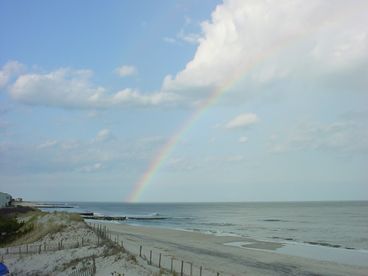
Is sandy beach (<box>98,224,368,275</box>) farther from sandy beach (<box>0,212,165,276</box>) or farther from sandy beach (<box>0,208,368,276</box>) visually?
sandy beach (<box>0,212,165,276</box>)

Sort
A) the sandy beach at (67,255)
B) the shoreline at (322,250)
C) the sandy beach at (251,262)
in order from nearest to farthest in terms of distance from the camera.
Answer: the sandy beach at (67,255) → the sandy beach at (251,262) → the shoreline at (322,250)

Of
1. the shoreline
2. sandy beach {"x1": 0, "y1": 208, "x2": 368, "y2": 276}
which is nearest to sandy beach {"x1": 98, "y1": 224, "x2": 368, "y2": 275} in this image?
sandy beach {"x1": 0, "y1": 208, "x2": 368, "y2": 276}

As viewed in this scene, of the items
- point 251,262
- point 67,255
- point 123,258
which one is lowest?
point 251,262

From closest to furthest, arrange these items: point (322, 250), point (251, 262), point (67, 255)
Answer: point (67, 255) < point (251, 262) < point (322, 250)

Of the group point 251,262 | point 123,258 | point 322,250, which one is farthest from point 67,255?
point 322,250

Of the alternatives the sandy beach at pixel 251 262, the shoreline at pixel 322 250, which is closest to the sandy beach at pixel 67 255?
the sandy beach at pixel 251 262

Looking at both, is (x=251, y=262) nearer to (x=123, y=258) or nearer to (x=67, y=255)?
(x=123, y=258)

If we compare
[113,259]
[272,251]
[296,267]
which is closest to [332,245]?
[272,251]

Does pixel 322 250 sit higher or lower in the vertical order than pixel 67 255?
lower

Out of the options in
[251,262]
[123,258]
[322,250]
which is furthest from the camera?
[322,250]

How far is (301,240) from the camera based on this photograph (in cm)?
6981

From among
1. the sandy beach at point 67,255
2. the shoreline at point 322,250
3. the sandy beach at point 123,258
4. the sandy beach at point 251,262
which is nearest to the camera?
the sandy beach at point 67,255

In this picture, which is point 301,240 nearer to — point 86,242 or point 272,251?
point 272,251

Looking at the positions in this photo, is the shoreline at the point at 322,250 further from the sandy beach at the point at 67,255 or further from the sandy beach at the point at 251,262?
the sandy beach at the point at 67,255
